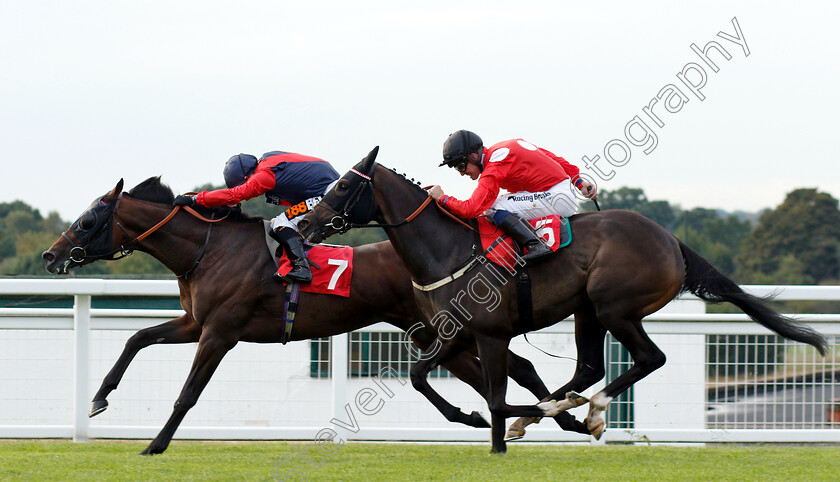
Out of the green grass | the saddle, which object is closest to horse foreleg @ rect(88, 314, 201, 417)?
the green grass

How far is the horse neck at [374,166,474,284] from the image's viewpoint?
5.59 metres

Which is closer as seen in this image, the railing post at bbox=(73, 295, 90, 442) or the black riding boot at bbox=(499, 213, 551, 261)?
the black riding boot at bbox=(499, 213, 551, 261)

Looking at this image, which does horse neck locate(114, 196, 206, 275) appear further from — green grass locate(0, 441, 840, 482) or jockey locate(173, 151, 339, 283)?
green grass locate(0, 441, 840, 482)

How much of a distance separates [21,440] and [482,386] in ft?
10.5

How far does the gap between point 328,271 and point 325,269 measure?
0.9 inches

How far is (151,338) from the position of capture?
20.5 ft

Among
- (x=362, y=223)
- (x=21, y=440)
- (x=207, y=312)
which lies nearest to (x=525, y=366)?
(x=362, y=223)

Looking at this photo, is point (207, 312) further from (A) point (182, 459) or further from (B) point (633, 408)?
(B) point (633, 408)

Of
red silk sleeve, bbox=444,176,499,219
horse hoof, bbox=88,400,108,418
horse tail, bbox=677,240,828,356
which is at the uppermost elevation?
red silk sleeve, bbox=444,176,499,219

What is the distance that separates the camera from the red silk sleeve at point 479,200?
551cm

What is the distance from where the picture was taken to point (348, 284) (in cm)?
611

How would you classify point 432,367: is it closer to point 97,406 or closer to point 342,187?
point 342,187

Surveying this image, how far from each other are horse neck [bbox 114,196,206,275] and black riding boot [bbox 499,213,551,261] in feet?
6.31

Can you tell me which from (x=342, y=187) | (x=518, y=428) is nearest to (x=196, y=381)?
(x=342, y=187)
